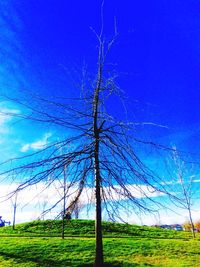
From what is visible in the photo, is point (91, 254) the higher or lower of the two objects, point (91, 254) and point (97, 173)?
the lower

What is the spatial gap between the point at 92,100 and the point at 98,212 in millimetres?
3660

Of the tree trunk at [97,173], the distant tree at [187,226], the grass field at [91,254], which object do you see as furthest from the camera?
the distant tree at [187,226]

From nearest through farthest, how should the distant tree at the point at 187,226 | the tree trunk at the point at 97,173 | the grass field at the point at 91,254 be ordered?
the tree trunk at the point at 97,173
the grass field at the point at 91,254
the distant tree at the point at 187,226

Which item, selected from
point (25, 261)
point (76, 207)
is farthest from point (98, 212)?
point (25, 261)

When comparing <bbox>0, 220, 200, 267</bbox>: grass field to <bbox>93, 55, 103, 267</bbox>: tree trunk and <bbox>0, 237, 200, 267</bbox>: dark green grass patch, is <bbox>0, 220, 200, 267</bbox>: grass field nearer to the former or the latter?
<bbox>0, 237, 200, 267</bbox>: dark green grass patch

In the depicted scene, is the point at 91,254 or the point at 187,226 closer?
the point at 91,254

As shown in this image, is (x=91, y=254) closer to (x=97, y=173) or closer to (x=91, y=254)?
(x=91, y=254)

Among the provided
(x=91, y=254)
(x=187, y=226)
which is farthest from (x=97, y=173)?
(x=187, y=226)

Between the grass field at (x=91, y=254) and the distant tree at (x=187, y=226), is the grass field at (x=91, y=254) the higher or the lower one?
the lower one

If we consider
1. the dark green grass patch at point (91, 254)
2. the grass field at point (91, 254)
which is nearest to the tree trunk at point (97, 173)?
the grass field at point (91, 254)

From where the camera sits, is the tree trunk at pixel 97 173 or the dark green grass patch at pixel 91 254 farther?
the dark green grass patch at pixel 91 254

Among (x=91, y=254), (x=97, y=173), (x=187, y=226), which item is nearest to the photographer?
(x=97, y=173)

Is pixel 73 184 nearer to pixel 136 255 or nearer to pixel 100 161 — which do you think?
pixel 100 161

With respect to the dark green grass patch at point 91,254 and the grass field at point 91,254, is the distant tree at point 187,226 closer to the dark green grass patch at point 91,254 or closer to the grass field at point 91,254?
the dark green grass patch at point 91,254
